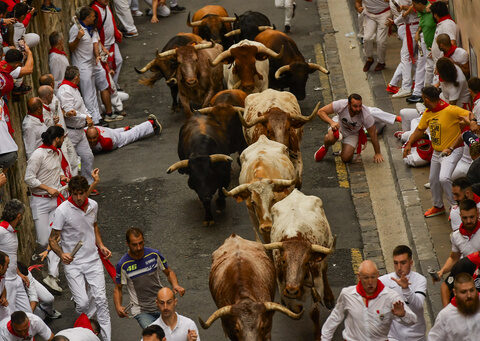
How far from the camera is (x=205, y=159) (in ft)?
51.5

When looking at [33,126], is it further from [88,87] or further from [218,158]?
[88,87]

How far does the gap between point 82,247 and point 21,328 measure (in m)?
1.99

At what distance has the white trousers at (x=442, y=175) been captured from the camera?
1409cm

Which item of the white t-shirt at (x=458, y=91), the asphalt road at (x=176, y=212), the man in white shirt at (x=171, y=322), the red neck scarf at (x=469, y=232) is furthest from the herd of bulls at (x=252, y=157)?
the white t-shirt at (x=458, y=91)

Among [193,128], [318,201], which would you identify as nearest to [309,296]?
[318,201]

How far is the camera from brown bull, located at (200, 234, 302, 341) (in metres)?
11.1

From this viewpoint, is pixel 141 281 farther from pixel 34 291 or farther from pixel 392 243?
pixel 392 243

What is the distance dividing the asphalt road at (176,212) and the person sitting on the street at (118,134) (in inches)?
5.7

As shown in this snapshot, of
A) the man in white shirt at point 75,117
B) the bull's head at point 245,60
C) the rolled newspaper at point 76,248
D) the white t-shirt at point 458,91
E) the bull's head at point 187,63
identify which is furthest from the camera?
the bull's head at point 187,63

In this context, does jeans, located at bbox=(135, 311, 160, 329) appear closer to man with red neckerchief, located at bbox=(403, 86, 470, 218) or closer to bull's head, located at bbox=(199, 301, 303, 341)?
bull's head, located at bbox=(199, 301, 303, 341)

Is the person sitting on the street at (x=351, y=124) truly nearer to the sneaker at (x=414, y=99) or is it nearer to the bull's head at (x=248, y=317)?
the sneaker at (x=414, y=99)

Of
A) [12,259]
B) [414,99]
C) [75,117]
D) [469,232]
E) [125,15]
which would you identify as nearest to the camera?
[469,232]

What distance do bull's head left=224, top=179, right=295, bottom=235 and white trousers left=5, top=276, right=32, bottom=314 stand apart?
309 cm

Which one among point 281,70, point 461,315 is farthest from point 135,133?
point 461,315
